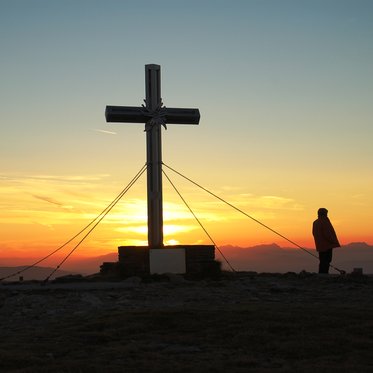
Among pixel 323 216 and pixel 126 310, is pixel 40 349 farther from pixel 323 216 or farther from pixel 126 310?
pixel 323 216

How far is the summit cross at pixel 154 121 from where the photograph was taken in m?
19.0

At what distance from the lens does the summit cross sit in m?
19.0

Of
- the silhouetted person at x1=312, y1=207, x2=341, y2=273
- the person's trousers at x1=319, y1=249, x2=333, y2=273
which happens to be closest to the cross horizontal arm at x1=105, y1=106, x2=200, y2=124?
the silhouetted person at x1=312, y1=207, x2=341, y2=273

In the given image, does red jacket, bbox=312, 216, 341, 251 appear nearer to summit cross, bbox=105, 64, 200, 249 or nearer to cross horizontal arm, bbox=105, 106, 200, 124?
summit cross, bbox=105, 64, 200, 249

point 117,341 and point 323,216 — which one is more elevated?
point 323,216

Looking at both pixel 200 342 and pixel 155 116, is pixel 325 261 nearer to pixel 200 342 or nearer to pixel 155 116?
pixel 155 116

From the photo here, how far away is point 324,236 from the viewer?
19.0m

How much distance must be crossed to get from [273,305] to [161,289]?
10.8ft

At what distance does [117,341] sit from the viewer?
31.0 feet

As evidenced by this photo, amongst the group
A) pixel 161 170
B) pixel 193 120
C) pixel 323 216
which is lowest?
pixel 323 216

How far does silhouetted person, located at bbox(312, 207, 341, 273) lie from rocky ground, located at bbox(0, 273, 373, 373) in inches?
135

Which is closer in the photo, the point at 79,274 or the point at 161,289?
the point at 161,289

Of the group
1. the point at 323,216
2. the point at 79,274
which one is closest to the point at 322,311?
the point at 323,216

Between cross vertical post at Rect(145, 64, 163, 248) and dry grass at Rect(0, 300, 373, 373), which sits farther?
cross vertical post at Rect(145, 64, 163, 248)
